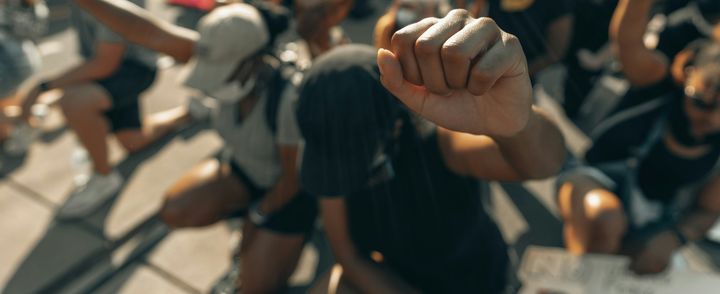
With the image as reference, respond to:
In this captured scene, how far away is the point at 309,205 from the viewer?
2395 millimetres

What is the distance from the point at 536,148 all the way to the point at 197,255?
79.8 inches

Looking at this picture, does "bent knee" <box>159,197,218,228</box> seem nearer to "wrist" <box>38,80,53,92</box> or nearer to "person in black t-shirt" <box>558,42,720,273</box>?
"wrist" <box>38,80,53,92</box>

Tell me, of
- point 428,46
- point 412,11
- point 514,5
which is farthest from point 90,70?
point 428,46

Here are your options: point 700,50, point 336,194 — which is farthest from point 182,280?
point 700,50

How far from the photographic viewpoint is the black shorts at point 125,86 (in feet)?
9.95

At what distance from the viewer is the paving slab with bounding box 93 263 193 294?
104 inches

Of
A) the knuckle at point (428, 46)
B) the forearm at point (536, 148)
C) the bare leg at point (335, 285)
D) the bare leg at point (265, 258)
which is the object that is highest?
the knuckle at point (428, 46)

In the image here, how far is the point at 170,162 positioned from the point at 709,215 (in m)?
2.91

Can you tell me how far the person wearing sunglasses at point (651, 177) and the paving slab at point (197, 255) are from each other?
5.39 feet

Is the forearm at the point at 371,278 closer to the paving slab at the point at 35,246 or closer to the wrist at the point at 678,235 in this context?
the wrist at the point at 678,235

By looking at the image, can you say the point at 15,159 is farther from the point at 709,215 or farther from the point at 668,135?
the point at 709,215

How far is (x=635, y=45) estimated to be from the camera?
2143 mm

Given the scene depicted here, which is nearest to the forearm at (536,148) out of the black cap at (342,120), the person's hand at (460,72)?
the person's hand at (460,72)

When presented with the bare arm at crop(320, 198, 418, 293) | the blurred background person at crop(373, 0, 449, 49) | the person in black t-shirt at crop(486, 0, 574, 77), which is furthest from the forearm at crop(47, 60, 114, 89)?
the person in black t-shirt at crop(486, 0, 574, 77)
